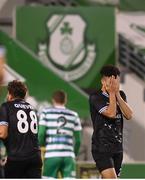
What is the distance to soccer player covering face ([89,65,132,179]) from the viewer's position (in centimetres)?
823

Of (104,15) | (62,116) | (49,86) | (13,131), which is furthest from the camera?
(104,15)

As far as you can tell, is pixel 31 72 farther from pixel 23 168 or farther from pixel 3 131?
pixel 3 131

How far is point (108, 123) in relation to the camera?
8336 mm

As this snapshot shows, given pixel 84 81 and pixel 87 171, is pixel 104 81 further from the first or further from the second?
pixel 84 81

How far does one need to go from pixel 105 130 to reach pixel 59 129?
305 cm

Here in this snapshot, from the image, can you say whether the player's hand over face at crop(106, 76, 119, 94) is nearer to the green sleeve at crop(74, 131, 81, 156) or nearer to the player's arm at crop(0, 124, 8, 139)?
the player's arm at crop(0, 124, 8, 139)

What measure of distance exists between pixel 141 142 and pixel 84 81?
1.78m

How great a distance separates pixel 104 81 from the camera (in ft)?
27.4

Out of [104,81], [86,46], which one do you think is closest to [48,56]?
[86,46]

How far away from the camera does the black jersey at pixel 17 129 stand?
26.1ft

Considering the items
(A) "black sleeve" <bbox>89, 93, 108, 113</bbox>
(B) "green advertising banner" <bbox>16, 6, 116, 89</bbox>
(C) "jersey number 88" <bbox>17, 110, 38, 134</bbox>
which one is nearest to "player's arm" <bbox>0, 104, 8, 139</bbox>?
(C) "jersey number 88" <bbox>17, 110, 38, 134</bbox>

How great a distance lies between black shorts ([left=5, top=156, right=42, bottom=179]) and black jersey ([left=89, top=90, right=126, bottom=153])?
0.66m

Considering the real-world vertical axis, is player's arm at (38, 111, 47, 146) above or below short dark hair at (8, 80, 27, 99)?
below

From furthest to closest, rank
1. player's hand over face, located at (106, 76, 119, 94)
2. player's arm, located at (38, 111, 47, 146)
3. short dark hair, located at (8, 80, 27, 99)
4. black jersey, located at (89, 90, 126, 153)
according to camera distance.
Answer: player's arm, located at (38, 111, 47, 146)
black jersey, located at (89, 90, 126, 153)
player's hand over face, located at (106, 76, 119, 94)
short dark hair, located at (8, 80, 27, 99)
